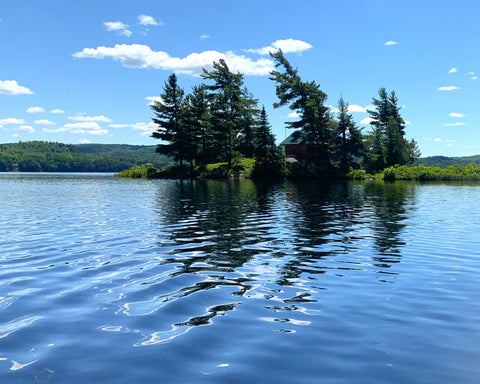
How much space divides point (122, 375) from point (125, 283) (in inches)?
184

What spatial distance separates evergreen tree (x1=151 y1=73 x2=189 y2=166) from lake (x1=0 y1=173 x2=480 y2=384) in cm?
7688

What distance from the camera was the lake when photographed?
5.40 m

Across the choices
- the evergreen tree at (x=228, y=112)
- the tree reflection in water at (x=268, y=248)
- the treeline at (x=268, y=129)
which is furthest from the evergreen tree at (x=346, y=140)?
the tree reflection in water at (x=268, y=248)

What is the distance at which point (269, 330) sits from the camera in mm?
6719

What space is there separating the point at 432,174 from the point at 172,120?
2387 inches

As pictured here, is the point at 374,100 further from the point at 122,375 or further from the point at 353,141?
the point at 122,375

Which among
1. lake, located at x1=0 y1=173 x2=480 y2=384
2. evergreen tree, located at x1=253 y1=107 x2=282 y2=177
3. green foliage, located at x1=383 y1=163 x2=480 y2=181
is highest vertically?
evergreen tree, located at x1=253 y1=107 x2=282 y2=177

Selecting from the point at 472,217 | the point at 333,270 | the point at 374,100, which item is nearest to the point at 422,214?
the point at 472,217

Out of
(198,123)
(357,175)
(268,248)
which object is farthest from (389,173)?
(268,248)

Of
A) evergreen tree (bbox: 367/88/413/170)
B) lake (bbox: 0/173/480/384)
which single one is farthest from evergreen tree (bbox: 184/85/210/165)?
lake (bbox: 0/173/480/384)

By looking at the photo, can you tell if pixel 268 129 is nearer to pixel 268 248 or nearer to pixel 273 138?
pixel 273 138

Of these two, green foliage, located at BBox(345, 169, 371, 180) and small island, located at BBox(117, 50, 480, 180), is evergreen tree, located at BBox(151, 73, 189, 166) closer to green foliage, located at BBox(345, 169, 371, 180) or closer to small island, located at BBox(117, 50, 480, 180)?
small island, located at BBox(117, 50, 480, 180)

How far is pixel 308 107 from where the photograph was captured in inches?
3152

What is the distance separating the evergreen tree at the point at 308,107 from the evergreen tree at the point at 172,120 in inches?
962
